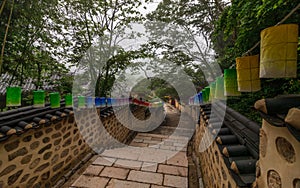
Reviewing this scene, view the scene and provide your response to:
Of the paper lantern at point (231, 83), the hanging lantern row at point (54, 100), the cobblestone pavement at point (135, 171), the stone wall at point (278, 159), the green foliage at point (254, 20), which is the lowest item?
the cobblestone pavement at point (135, 171)

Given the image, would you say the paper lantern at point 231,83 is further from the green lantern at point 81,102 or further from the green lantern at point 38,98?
the green lantern at point 81,102

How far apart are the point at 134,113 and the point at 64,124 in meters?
4.99

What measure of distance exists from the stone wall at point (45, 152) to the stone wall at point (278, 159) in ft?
9.00

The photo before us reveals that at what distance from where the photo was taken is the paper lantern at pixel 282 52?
2.74ft

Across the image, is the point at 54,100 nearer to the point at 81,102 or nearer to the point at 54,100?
the point at 54,100

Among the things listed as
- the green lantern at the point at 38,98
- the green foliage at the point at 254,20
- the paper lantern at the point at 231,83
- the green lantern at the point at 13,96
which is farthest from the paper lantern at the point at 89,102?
the green foliage at the point at 254,20

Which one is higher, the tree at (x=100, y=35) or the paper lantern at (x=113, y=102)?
the tree at (x=100, y=35)

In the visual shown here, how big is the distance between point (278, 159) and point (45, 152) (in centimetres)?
314

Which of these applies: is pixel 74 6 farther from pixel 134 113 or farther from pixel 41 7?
pixel 134 113

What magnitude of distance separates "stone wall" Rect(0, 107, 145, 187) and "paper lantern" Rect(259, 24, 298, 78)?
2.90 meters

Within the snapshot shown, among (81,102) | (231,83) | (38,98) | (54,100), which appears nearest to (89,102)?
(81,102)

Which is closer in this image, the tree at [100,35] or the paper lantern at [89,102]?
the paper lantern at [89,102]

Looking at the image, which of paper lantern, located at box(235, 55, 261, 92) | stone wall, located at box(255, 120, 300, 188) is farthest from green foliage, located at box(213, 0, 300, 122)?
stone wall, located at box(255, 120, 300, 188)

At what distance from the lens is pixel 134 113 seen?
7.91 metres
